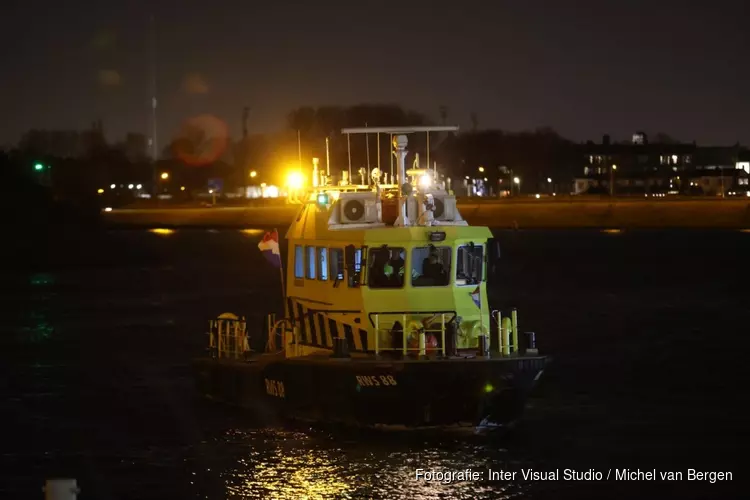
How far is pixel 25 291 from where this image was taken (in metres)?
73.4

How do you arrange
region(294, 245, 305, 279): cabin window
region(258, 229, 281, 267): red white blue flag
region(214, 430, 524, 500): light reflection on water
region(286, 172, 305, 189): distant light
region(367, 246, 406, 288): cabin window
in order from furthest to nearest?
region(258, 229, 281, 267): red white blue flag, region(286, 172, 305, 189): distant light, region(294, 245, 305, 279): cabin window, region(367, 246, 406, 288): cabin window, region(214, 430, 524, 500): light reflection on water

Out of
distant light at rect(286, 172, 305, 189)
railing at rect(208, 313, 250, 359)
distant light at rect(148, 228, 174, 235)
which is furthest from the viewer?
distant light at rect(148, 228, 174, 235)

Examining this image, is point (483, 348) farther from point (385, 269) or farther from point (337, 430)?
point (337, 430)

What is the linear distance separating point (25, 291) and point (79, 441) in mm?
47229

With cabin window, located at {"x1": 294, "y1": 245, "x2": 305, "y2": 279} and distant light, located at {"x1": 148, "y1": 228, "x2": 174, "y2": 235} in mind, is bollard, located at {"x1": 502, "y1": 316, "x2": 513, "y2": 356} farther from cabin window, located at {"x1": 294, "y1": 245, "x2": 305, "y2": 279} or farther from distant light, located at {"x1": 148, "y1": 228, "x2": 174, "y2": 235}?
distant light, located at {"x1": 148, "y1": 228, "x2": 174, "y2": 235}

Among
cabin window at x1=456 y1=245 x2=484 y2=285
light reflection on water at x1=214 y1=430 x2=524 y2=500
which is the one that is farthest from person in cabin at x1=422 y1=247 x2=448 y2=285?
light reflection on water at x1=214 y1=430 x2=524 y2=500

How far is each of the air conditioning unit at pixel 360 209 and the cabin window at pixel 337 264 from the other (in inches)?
21.7

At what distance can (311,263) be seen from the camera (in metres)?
25.6

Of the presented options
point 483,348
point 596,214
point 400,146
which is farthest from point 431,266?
point 596,214

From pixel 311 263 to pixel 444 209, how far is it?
2615 millimetres

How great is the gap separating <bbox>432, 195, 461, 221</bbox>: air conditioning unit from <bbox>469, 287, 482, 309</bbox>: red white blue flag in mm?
1290

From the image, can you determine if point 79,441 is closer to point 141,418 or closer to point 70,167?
point 141,418

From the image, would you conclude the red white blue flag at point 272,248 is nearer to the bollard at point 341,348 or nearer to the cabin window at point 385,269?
the cabin window at point 385,269

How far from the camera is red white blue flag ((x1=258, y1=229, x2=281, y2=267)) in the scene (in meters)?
27.5
